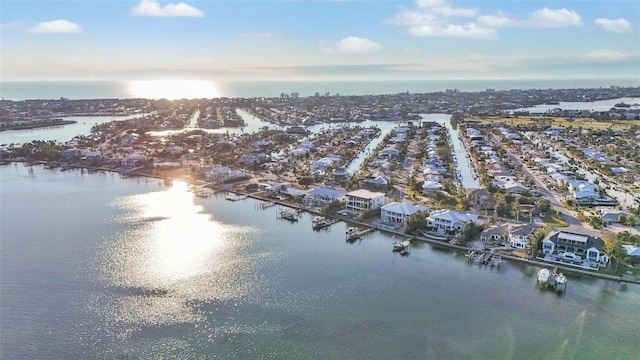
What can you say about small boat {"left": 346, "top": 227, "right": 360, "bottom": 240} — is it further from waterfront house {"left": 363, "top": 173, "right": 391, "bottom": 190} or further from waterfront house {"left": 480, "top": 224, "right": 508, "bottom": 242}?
waterfront house {"left": 363, "top": 173, "right": 391, "bottom": 190}

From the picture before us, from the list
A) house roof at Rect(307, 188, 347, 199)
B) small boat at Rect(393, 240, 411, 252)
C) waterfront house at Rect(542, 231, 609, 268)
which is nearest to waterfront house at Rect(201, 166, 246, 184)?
house roof at Rect(307, 188, 347, 199)

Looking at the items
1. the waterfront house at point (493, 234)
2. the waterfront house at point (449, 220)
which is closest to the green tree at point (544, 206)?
the waterfront house at point (449, 220)

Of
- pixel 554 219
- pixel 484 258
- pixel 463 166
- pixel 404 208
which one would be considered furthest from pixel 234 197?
pixel 463 166

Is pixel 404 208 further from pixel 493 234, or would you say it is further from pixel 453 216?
pixel 493 234

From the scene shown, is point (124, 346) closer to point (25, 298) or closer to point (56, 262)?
point (25, 298)

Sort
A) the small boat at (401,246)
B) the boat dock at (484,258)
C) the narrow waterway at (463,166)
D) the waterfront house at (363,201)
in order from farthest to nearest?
the narrow waterway at (463,166)
the waterfront house at (363,201)
the small boat at (401,246)
the boat dock at (484,258)

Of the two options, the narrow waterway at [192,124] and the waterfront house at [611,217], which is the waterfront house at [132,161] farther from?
the waterfront house at [611,217]
